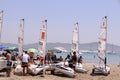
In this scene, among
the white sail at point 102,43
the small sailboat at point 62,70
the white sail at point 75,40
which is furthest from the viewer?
the white sail at point 75,40

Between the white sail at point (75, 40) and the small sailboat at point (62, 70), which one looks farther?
the white sail at point (75, 40)

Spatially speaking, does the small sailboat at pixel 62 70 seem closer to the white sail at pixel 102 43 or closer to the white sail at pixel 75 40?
the white sail at pixel 102 43

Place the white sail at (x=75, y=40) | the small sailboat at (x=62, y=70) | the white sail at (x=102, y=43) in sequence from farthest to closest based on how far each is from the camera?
1. the white sail at (x=75, y=40)
2. the white sail at (x=102, y=43)
3. the small sailboat at (x=62, y=70)

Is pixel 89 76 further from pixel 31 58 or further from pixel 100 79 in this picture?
pixel 31 58

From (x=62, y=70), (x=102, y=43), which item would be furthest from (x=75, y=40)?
(x=62, y=70)

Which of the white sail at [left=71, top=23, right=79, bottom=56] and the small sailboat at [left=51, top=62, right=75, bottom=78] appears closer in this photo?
the small sailboat at [left=51, top=62, right=75, bottom=78]

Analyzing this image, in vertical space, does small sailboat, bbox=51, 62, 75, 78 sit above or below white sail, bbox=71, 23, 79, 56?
below

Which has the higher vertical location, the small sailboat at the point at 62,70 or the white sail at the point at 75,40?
the white sail at the point at 75,40

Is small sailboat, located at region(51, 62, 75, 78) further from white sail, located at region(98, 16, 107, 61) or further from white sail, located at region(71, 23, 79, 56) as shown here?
white sail, located at region(71, 23, 79, 56)

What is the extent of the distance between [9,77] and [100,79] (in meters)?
5.81

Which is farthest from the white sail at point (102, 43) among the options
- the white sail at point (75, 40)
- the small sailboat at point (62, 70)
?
the white sail at point (75, 40)

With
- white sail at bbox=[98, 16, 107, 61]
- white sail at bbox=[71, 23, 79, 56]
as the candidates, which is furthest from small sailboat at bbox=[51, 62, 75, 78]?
white sail at bbox=[71, 23, 79, 56]

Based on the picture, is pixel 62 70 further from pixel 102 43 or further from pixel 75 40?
pixel 75 40

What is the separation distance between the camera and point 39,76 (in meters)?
19.8
